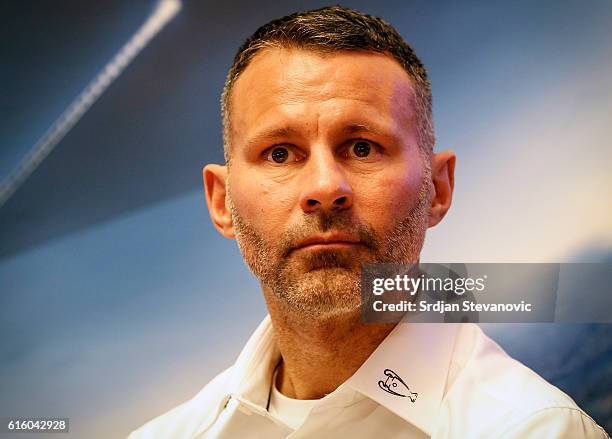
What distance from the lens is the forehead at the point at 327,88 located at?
1.94 meters

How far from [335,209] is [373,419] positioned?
642 mm

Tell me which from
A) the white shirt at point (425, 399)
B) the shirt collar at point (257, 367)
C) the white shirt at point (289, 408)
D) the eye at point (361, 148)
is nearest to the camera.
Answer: the white shirt at point (425, 399)

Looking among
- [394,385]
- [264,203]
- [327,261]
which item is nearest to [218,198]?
[264,203]

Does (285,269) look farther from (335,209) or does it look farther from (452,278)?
(452,278)

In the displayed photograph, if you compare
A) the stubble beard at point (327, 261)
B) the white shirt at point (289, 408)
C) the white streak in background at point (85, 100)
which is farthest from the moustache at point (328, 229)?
the white streak in background at point (85, 100)

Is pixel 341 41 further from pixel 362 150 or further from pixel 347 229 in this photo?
pixel 347 229

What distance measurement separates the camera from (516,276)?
7.30ft

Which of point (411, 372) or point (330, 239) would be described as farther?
point (411, 372)

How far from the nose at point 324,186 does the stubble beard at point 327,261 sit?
0.03 metres

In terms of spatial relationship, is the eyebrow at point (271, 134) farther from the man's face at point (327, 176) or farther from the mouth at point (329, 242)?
the mouth at point (329, 242)

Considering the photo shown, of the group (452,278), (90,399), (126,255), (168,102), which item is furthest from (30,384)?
(452,278)

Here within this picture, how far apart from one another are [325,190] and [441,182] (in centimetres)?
55

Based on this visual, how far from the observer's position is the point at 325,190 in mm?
1824

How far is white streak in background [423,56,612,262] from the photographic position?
2305mm
